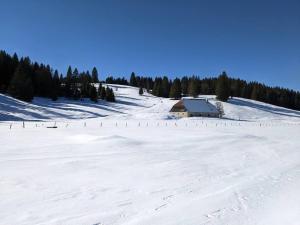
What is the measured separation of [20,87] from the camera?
81688mm

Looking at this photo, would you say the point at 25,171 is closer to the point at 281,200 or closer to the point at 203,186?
the point at 203,186

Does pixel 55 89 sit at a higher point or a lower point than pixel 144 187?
higher

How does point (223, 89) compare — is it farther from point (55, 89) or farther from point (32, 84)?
point (32, 84)

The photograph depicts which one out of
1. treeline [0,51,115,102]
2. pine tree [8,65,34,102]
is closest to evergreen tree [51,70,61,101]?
treeline [0,51,115,102]

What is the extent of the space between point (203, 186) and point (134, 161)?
20.0 feet

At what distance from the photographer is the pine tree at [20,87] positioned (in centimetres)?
8112

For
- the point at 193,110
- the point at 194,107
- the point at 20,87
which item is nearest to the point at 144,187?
the point at 193,110

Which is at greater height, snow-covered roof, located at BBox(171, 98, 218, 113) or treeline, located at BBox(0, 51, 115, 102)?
treeline, located at BBox(0, 51, 115, 102)

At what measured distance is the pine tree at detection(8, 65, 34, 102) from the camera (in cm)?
8112

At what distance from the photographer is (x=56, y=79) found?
350ft

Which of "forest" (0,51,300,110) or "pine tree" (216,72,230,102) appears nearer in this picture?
"forest" (0,51,300,110)

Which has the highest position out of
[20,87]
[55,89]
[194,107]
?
[55,89]

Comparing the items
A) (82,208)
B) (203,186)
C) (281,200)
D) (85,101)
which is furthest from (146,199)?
(85,101)

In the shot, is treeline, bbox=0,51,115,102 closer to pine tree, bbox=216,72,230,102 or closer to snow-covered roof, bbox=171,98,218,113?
snow-covered roof, bbox=171,98,218,113
